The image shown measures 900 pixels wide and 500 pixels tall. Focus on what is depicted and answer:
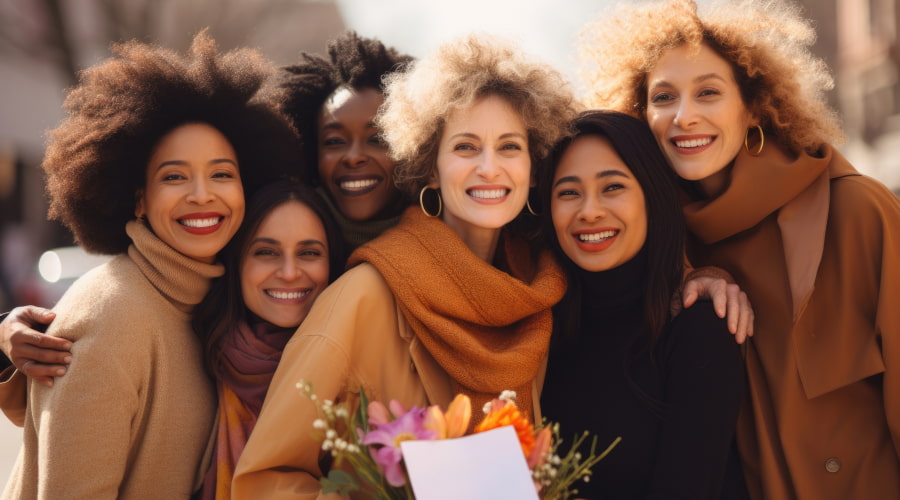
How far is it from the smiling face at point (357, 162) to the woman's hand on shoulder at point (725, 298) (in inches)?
68.2

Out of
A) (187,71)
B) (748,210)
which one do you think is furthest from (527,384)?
(187,71)

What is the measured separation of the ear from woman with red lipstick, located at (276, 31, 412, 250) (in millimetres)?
1044

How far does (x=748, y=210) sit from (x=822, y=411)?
90cm

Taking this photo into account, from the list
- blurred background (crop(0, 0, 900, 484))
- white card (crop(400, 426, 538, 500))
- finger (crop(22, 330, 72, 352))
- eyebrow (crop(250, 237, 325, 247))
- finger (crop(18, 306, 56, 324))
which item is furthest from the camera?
blurred background (crop(0, 0, 900, 484))

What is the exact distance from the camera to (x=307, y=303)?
3.72m

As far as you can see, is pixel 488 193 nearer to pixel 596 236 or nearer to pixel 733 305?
pixel 596 236

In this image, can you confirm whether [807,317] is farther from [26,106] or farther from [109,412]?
[26,106]

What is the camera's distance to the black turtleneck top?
3141 mm

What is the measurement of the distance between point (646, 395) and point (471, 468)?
1163 mm

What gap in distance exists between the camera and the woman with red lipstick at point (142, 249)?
3184 mm

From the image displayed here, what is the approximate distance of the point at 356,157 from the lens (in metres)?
4.49

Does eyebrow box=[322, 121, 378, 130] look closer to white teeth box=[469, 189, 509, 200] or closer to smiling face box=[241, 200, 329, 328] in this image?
smiling face box=[241, 200, 329, 328]

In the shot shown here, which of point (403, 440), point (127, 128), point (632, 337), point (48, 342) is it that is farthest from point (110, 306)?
point (632, 337)

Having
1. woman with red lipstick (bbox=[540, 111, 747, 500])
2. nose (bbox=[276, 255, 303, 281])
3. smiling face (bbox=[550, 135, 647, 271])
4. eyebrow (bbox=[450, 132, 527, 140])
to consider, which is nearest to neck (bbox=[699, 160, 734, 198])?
woman with red lipstick (bbox=[540, 111, 747, 500])
